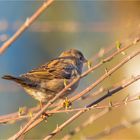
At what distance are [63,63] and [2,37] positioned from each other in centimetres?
238

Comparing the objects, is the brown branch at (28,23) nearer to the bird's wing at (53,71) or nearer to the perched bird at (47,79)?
the perched bird at (47,79)

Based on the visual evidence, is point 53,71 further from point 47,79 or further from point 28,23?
point 28,23

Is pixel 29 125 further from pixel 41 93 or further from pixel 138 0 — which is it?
pixel 138 0

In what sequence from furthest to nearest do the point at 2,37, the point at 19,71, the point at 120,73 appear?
the point at 19,71
the point at 120,73
the point at 2,37

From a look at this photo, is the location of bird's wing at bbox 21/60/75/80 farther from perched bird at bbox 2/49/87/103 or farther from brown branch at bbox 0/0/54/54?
brown branch at bbox 0/0/54/54

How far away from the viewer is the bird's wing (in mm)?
4585

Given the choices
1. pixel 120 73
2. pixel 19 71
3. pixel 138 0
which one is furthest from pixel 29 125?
pixel 138 0

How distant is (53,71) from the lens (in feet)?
15.6

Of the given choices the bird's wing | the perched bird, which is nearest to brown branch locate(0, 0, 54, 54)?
the perched bird

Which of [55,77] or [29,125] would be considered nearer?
[29,125]

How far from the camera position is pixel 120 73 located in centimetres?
1067

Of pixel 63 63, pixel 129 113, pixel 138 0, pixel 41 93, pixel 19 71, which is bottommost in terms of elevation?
pixel 41 93

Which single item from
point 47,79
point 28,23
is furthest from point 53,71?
point 28,23

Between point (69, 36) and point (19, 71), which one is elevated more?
point (69, 36)
